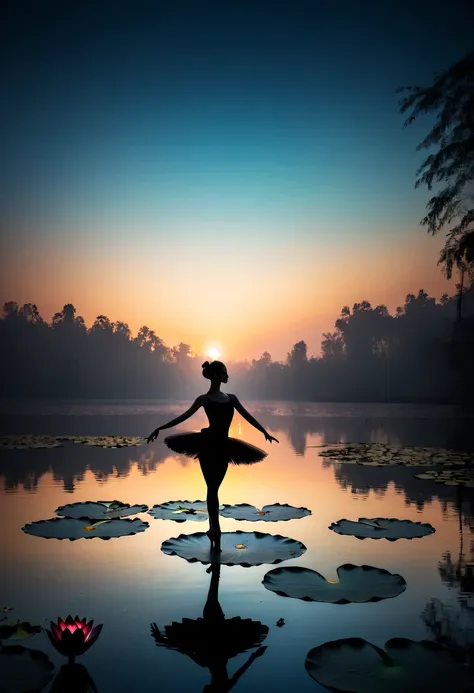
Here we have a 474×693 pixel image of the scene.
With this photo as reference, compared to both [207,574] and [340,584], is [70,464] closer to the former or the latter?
[207,574]

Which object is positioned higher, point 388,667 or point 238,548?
point 388,667

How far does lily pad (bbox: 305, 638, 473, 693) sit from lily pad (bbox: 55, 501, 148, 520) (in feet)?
14.9

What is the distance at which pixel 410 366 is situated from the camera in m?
79.2

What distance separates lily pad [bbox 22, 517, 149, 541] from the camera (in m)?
6.44

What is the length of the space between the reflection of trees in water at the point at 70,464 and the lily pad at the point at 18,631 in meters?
5.81

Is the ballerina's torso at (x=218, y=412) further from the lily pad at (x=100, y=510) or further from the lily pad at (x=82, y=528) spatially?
the lily pad at (x=100, y=510)

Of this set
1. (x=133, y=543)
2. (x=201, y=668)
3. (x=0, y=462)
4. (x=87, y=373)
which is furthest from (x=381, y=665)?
(x=87, y=373)

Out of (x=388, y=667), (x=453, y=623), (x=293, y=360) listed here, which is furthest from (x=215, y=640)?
→ (x=293, y=360)

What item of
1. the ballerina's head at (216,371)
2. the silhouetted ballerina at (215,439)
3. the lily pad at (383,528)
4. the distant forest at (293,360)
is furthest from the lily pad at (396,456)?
the distant forest at (293,360)

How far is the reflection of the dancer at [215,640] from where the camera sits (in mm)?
3289

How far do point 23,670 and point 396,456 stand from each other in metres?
12.2

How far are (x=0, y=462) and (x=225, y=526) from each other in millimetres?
8756

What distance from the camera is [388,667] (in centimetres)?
323

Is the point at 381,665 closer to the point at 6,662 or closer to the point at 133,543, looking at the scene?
the point at 6,662
